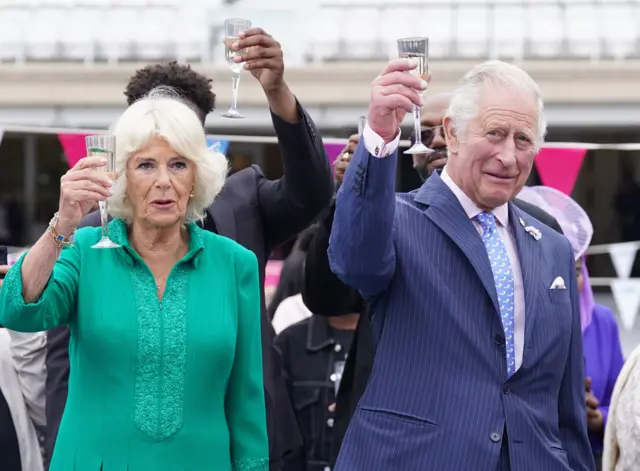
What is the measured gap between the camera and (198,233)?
3811 mm

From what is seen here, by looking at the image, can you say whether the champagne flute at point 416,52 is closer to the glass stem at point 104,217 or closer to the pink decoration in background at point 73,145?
the glass stem at point 104,217

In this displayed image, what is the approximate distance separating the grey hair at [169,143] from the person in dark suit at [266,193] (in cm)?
36

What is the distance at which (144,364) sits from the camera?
11.6 feet

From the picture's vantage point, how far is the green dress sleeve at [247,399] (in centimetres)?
369

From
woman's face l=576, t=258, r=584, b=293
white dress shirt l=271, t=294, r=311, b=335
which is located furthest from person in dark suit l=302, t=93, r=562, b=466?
white dress shirt l=271, t=294, r=311, b=335

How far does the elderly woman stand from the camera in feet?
11.2

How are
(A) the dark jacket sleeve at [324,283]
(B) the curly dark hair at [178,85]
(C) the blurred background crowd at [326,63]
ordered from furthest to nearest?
(C) the blurred background crowd at [326,63] → (A) the dark jacket sleeve at [324,283] → (B) the curly dark hair at [178,85]

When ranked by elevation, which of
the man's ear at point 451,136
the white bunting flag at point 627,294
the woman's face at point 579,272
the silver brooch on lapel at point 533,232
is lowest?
the white bunting flag at point 627,294

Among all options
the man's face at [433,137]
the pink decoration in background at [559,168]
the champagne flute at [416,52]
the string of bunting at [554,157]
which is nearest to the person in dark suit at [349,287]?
the man's face at [433,137]

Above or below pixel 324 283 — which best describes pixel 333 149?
above

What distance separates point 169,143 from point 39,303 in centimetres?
64

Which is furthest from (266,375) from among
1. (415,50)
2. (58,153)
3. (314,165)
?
(58,153)

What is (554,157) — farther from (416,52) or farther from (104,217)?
(104,217)

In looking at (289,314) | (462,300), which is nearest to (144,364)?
(462,300)
